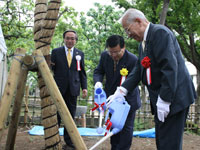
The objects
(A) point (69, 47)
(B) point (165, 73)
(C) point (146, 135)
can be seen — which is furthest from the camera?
(C) point (146, 135)

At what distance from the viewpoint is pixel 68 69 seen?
3.90m

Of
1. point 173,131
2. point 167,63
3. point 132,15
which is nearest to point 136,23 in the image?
point 132,15

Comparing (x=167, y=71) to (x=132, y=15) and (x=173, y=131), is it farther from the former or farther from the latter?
(x=132, y=15)

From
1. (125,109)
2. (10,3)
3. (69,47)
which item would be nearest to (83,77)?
(69,47)

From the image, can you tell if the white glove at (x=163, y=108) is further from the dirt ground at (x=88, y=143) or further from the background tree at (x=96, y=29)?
the background tree at (x=96, y=29)

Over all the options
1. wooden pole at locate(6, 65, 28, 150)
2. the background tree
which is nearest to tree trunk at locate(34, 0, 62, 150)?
wooden pole at locate(6, 65, 28, 150)

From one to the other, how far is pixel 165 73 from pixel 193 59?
8.91 meters

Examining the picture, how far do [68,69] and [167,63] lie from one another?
2.25 metres

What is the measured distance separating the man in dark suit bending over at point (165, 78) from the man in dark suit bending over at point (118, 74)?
95 centimetres

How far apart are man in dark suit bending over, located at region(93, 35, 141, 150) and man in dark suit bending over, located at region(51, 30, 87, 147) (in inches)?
20.2

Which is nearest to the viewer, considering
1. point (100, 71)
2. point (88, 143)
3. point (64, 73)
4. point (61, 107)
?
point (61, 107)

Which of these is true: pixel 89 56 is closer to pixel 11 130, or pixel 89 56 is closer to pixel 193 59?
pixel 193 59

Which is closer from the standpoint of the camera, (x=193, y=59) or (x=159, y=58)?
(x=159, y=58)

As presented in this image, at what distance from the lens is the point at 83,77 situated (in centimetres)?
412
